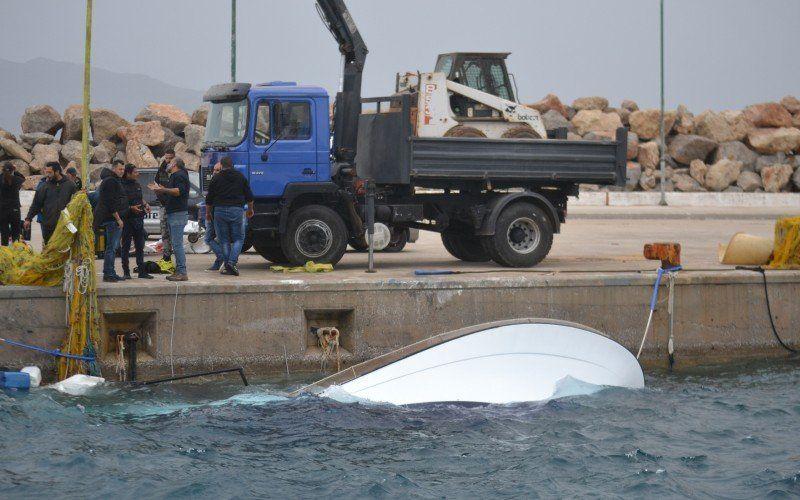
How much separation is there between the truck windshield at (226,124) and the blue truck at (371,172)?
14 mm

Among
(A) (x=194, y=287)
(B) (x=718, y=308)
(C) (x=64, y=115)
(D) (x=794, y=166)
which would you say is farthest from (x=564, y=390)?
(D) (x=794, y=166)

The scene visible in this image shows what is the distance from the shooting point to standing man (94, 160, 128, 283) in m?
13.9

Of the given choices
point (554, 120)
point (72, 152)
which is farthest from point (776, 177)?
point (72, 152)

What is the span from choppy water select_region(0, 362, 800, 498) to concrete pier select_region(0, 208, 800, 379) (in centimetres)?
70

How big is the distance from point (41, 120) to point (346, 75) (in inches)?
988

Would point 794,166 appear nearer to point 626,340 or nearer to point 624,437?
point 626,340

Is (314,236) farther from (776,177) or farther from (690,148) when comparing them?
(776,177)

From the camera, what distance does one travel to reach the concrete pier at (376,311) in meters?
13.4

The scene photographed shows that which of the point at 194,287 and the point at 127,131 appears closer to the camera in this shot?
the point at 194,287

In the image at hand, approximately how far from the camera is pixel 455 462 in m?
10.6

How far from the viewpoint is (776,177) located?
146 ft

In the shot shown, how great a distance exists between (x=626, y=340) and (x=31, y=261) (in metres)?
7.50

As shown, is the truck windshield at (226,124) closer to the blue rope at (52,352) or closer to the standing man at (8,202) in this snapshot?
the standing man at (8,202)

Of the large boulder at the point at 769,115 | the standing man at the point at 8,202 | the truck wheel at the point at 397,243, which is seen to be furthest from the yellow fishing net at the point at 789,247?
the large boulder at the point at 769,115
